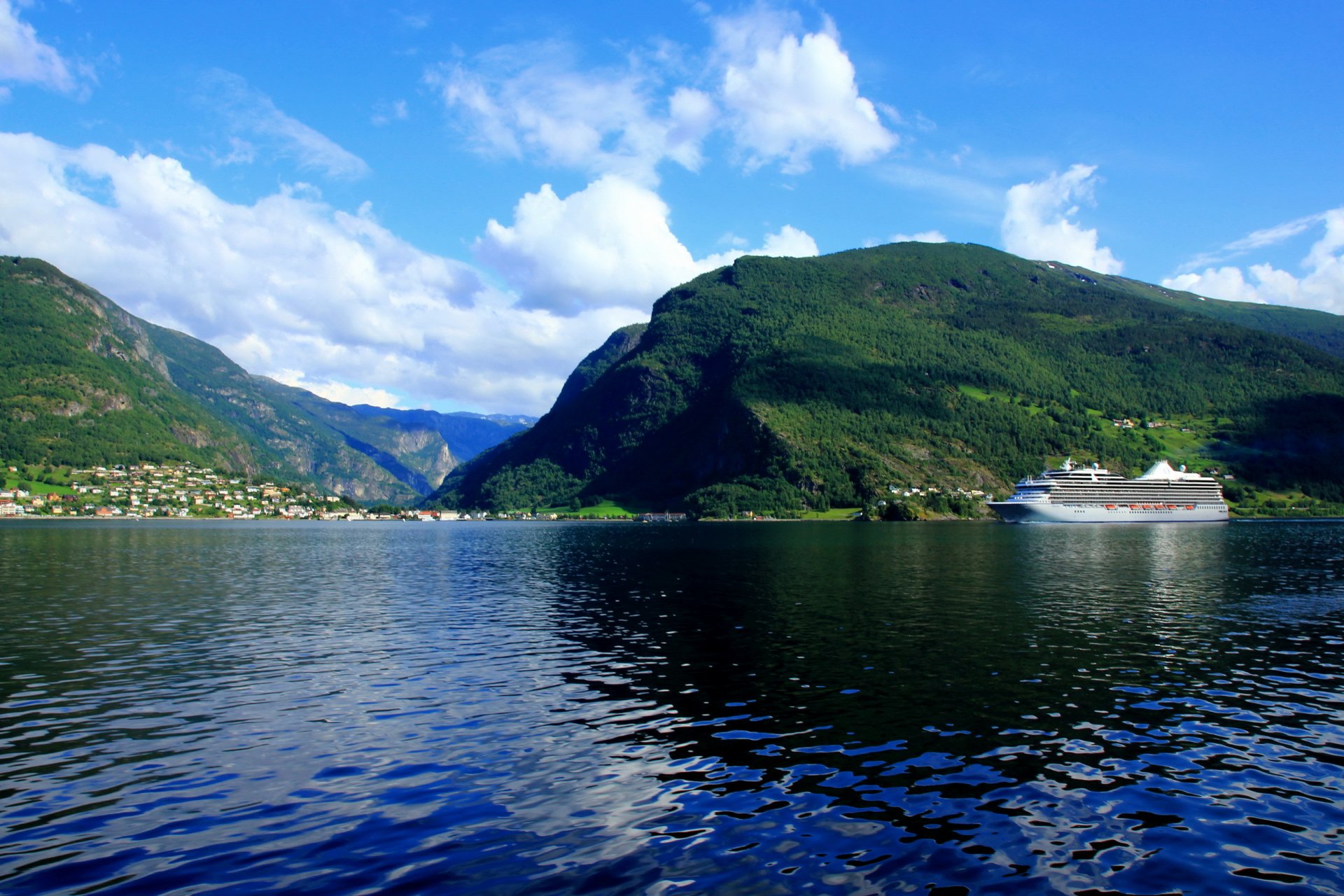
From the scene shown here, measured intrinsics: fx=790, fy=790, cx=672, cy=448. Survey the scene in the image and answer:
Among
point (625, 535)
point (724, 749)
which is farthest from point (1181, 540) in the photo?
point (724, 749)

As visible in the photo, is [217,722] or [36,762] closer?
[36,762]

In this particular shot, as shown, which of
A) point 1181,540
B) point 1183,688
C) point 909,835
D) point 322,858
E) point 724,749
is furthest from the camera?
point 1181,540

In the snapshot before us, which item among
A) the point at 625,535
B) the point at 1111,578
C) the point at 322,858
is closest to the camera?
the point at 322,858

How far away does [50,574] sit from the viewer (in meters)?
77.2

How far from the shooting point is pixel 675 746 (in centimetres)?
2480

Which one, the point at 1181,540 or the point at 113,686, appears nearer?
the point at 113,686

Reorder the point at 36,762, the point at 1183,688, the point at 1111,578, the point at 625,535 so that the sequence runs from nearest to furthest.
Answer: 1. the point at 36,762
2. the point at 1183,688
3. the point at 1111,578
4. the point at 625,535

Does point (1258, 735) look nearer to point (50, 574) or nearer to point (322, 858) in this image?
point (322, 858)

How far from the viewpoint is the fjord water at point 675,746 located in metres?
16.5

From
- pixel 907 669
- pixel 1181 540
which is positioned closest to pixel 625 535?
pixel 1181 540

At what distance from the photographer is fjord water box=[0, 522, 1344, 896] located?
16.5m

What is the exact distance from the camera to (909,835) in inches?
704

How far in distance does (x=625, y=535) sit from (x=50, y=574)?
394ft

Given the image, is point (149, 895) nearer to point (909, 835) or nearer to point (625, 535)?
point (909, 835)
